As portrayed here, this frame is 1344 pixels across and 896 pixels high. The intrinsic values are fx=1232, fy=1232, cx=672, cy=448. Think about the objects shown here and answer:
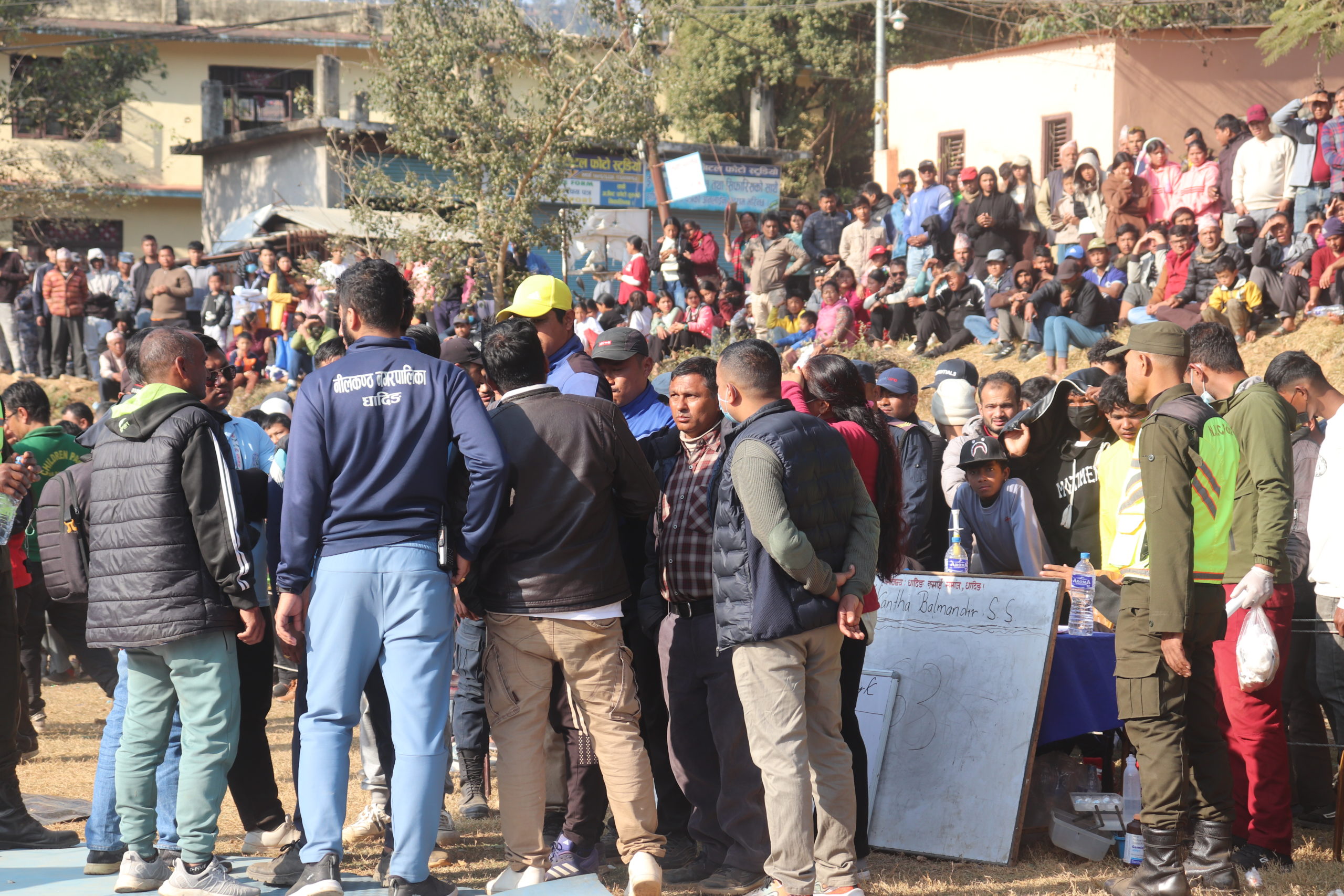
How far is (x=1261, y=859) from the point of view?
15.2 feet

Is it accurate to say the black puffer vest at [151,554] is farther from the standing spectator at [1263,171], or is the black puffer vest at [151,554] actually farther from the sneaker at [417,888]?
the standing spectator at [1263,171]

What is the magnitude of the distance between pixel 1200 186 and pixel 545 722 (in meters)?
12.3

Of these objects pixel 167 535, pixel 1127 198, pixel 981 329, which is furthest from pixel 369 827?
pixel 1127 198

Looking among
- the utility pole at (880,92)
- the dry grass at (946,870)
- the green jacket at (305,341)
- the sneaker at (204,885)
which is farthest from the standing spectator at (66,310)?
the sneaker at (204,885)

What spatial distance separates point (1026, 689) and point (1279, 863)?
3.61ft

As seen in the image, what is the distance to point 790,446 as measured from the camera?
4145 mm

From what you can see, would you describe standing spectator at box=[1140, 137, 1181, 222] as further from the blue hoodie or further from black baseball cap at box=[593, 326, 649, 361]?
the blue hoodie

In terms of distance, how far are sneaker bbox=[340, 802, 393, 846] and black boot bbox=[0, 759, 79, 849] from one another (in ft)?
3.76

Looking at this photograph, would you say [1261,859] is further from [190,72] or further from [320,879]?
[190,72]

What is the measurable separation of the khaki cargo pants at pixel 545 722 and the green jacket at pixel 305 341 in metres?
13.7

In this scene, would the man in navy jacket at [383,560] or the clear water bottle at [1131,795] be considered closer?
the man in navy jacket at [383,560]

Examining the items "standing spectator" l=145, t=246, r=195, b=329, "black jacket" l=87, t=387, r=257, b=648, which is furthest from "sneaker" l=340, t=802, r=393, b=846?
"standing spectator" l=145, t=246, r=195, b=329

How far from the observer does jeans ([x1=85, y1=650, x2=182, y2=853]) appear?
4.52m

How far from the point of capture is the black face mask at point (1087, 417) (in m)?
6.39
